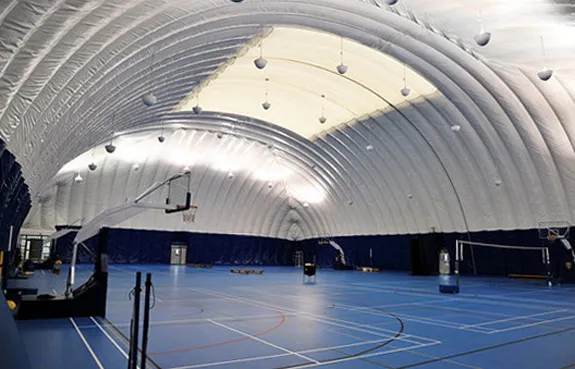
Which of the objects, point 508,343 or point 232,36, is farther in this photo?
point 232,36

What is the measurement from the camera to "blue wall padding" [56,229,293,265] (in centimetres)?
4097

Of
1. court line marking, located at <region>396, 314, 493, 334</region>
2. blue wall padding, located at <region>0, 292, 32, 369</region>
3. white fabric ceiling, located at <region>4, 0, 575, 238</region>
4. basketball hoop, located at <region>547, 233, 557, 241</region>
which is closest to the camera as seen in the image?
blue wall padding, located at <region>0, 292, 32, 369</region>

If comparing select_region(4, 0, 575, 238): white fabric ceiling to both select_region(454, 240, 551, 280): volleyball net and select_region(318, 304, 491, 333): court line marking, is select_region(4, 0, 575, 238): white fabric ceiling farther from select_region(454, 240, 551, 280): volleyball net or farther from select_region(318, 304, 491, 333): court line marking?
select_region(318, 304, 491, 333): court line marking

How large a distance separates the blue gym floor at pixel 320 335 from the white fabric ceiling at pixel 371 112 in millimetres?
4737

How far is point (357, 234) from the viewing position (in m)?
41.4

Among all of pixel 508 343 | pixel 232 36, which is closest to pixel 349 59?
pixel 232 36

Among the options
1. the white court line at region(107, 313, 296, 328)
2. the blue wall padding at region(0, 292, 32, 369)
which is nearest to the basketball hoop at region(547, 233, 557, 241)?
the white court line at region(107, 313, 296, 328)

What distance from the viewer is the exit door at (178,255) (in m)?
45.3

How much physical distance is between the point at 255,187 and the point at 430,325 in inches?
1375

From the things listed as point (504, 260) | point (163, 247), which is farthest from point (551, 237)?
point (163, 247)

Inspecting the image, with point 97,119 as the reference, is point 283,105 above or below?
above

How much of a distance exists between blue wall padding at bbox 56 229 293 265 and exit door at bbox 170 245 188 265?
1.59ft

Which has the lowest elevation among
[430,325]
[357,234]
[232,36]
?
[430,325]

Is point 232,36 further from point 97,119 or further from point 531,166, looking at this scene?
point 531,166
